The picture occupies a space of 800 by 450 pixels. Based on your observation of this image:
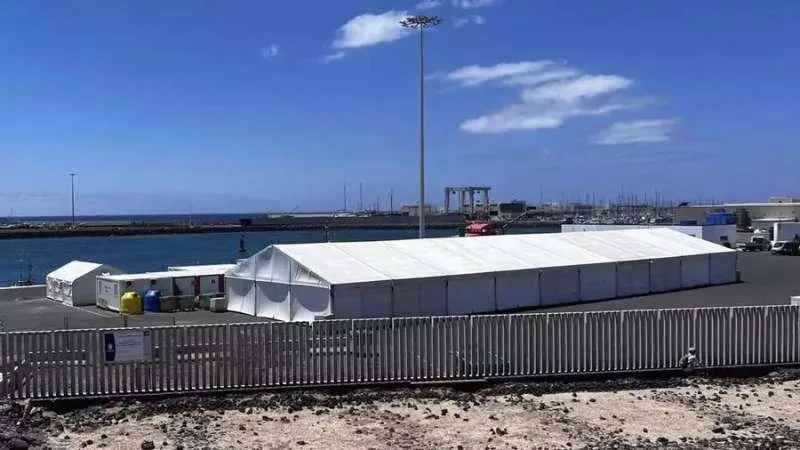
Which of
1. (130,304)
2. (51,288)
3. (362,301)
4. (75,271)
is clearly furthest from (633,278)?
(51,288)

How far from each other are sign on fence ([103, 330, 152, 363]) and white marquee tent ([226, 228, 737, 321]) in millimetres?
12715

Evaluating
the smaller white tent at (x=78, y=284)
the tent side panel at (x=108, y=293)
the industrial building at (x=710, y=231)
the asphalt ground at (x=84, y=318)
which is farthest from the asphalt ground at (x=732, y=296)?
the smaller white tent at (x=78, y=284)

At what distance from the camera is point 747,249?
70.6 meters

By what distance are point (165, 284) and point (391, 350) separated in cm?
2011

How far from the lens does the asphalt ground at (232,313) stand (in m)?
27.5

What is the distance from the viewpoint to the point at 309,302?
90.1 feet

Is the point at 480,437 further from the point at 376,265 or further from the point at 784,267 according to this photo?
the point at 784,267

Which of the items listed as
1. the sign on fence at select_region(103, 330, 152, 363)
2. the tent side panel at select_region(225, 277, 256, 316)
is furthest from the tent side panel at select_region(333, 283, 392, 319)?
the sign on fence at select_region(103, 330, 152, 363)

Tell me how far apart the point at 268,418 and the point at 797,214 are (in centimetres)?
12548

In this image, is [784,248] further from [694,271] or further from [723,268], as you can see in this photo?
[694,271]

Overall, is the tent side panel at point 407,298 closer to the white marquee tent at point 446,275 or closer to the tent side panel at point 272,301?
the white marquee tent at point 446,275

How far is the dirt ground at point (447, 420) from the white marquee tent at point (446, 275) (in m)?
13.0

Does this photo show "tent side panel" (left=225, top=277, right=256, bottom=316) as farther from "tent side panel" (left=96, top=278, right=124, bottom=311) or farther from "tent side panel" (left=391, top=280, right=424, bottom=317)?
"tent side panel" (left=391, top=280, right=424, bottom=317)

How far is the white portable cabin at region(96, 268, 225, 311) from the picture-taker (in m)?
31.7
